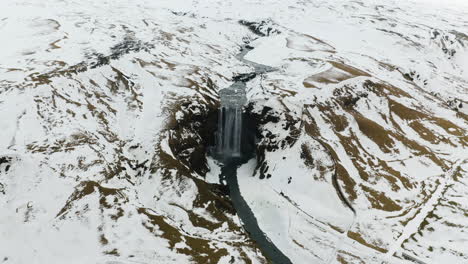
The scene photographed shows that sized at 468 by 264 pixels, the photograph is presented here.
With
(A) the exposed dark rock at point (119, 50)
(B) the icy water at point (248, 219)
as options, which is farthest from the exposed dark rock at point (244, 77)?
(B) the icy water at point (248, 219)

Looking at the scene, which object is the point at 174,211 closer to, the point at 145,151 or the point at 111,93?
the point at 145,151

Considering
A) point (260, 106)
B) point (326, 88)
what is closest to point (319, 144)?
point (260, 106)

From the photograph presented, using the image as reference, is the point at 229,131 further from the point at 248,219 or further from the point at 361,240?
the point at 361,240

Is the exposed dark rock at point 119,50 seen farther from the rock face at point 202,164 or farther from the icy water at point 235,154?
the icy water at point 235,154

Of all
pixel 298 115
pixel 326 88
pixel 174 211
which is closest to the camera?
pixel 174 211

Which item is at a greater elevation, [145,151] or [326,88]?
[326,88]

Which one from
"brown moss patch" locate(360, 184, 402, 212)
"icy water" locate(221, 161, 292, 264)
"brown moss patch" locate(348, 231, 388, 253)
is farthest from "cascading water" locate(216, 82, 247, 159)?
"brown moss patch" locate(348, 231, 388, 253)

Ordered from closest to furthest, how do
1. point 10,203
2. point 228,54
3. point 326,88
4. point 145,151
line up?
point 10,203 < point 145,151 < point 326,88 < point 228,54
